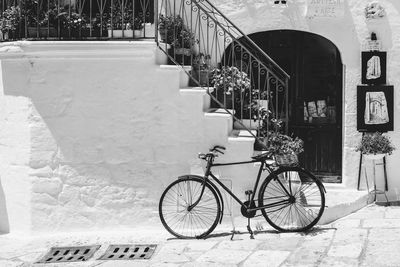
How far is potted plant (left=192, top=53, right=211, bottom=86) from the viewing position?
8.84m

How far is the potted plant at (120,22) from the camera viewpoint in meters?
8.55

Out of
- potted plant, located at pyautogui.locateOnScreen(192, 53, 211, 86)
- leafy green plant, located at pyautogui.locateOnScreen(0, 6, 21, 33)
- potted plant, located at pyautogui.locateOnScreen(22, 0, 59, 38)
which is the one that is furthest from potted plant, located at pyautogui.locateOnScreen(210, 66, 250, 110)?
leafy green plant, located at pyautogui.locateOnScreen(0, 6, 21, 33)

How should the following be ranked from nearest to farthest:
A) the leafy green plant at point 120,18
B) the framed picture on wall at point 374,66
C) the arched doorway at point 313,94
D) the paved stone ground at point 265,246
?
the paved stone ground at point 265,246, the leafy green plant at point 120,18, the framed picture on wall at point 374,66, the arched doorway at point 313,94

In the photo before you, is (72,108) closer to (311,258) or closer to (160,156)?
(160,156)

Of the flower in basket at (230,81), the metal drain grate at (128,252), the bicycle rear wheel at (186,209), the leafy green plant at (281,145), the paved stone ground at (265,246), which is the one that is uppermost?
the flower in basket at (230,81)

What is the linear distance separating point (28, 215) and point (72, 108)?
1.70 metres

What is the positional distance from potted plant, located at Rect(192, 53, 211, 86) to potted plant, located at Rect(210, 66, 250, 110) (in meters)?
0.12

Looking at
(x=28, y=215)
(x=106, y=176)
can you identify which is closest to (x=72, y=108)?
(x=106, y=176)

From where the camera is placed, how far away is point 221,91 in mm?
8852

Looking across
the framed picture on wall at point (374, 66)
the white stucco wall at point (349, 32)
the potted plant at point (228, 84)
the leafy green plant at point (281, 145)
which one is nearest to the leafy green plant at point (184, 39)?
the potted plant at point (228, 84)

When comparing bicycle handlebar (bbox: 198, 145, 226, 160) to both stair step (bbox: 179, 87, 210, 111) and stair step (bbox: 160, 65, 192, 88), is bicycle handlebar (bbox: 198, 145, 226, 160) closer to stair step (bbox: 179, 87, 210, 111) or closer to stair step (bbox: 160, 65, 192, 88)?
stair step (bbox: 179, 87, 210, 111)

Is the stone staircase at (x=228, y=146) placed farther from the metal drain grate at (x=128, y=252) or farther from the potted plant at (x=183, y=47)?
the metal drain grate at (x=128, y=252)

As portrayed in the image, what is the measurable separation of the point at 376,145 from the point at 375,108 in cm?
73

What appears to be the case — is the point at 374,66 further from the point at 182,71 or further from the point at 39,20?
the point at 39,20
